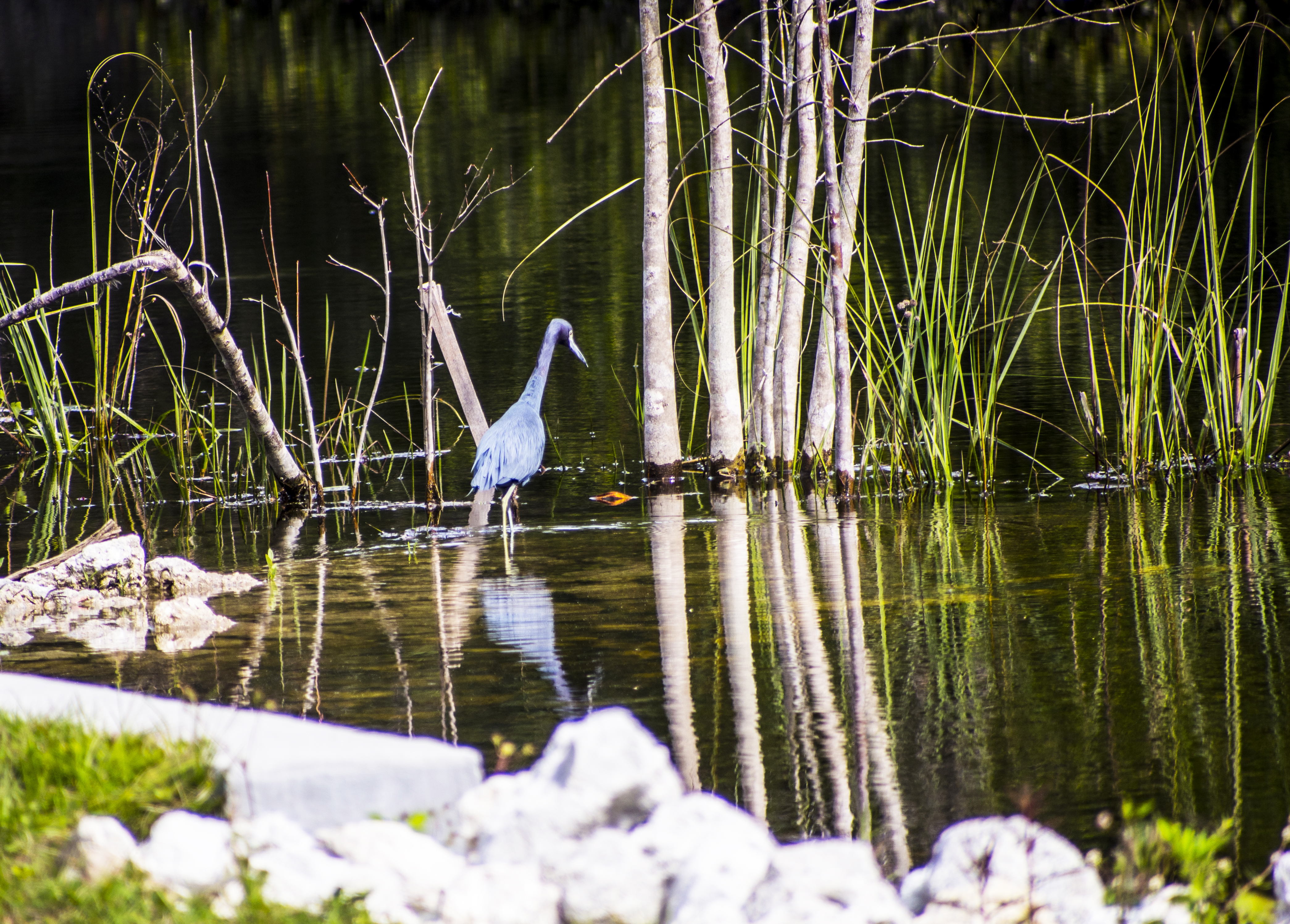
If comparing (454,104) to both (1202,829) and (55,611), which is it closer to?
(55,611)

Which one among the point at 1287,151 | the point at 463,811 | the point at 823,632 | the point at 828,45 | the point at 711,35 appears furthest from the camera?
the point at 1287,151

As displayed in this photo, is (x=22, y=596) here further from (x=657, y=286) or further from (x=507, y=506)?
(x=657, y=286)

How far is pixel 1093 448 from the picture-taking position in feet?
22.9

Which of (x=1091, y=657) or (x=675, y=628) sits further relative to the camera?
(x=675, y=628)

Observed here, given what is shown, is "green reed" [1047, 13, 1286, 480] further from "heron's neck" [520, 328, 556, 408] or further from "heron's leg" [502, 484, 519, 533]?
"heron's leg" [502, 484, 519, 533]

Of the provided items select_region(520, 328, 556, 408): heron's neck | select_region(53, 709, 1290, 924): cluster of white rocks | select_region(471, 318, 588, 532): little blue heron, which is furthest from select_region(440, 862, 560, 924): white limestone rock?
select_region(520, 328, 556, 408): heron's neck

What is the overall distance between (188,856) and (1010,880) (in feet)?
4.67

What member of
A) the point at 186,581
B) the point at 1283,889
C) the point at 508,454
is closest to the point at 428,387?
the point at 508,454

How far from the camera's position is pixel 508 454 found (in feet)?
19.9

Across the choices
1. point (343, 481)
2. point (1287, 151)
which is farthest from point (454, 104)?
point (343, 481)

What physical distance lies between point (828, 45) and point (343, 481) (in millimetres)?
3339

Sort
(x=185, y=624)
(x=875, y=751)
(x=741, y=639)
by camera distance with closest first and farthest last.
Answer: (x=875, y=751), (x=741, y=639), (x=185, y=624)

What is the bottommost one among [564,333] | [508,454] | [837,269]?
[508,454]

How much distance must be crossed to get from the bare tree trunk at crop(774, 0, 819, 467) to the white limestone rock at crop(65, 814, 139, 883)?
443cm
